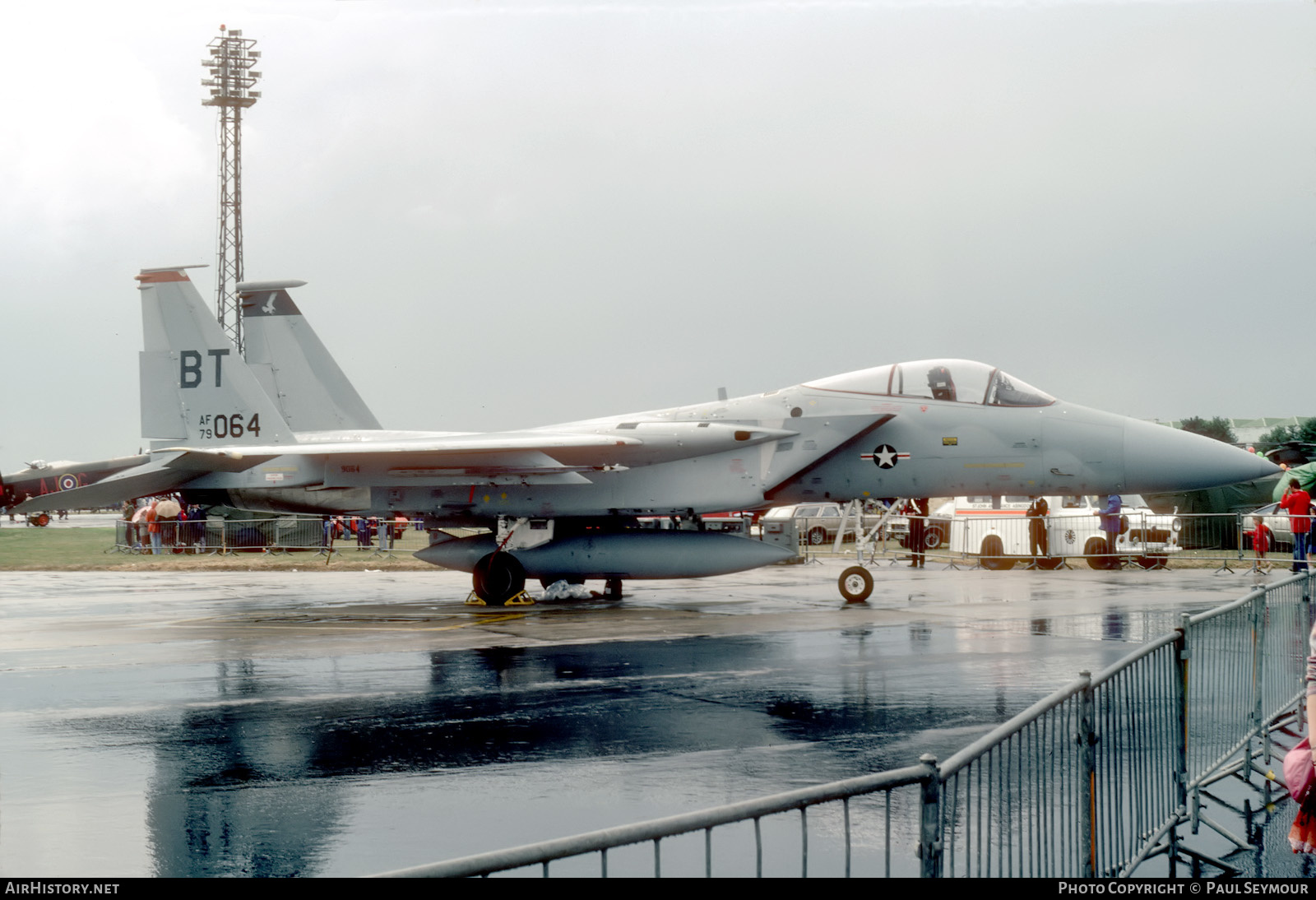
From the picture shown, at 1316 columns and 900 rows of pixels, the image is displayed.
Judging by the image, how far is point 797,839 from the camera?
4.86 metres

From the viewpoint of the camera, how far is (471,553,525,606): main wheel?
1588 cm

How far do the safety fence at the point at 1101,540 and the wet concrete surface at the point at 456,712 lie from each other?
6363 mm

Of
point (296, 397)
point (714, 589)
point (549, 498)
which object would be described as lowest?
point (714, 589)

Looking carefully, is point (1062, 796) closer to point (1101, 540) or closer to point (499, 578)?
point (499, 578)

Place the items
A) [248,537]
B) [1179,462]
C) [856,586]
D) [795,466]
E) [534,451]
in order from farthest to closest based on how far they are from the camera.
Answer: [248,537], [856,586], [795,466], [534,451], [1179,462]

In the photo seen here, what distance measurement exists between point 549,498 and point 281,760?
9352 millimetres

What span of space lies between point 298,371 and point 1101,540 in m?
15.8

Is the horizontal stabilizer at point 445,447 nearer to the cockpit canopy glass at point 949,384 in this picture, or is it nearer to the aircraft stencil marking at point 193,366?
the aircraft stencil marking at point 193,366

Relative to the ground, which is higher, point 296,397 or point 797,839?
point 296,397

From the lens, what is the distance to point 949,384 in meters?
14.6

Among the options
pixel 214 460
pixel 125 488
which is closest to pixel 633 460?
pixel 214 460

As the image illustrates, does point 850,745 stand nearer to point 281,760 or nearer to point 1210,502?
point 281,760

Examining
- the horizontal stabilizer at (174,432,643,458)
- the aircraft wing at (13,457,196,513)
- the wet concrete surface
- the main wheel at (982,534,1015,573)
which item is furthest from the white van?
the aircraft wing at (13,457,196,513)
